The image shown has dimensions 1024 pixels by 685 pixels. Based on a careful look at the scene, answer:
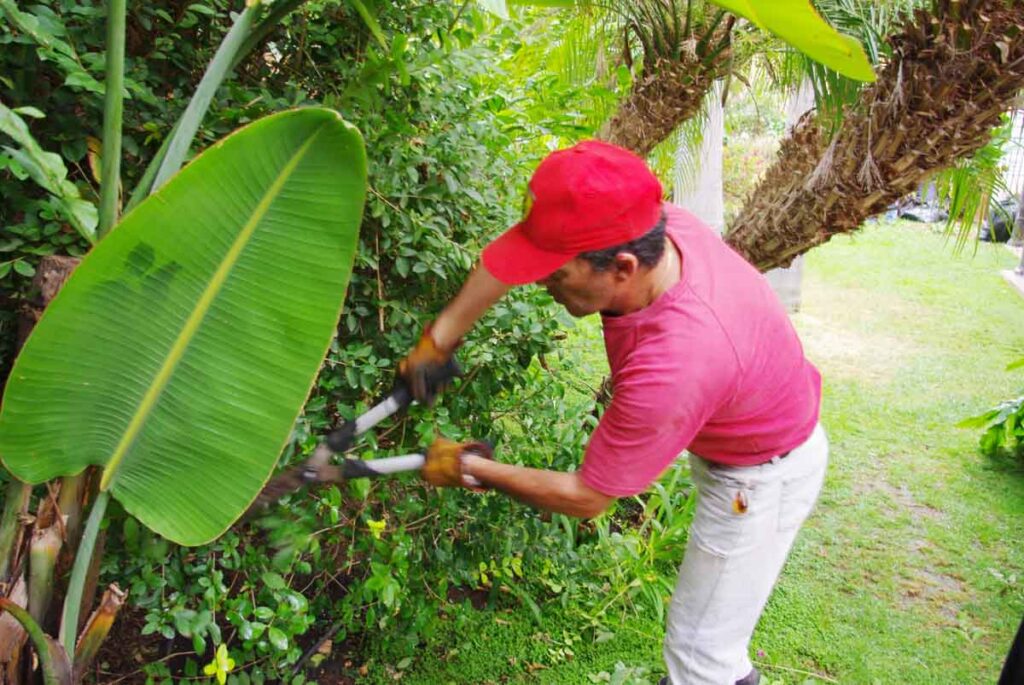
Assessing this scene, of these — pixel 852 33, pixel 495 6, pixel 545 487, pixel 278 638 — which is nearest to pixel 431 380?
pixel 545 487

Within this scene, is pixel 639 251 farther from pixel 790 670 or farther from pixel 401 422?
pixel 790 670

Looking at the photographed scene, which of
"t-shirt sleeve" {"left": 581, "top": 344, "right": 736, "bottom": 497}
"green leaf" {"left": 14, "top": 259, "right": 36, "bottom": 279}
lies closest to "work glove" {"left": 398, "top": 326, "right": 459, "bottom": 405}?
"t-shirt sleeve" {"left": 581, "top": 344, "right": 736, "bottom": 497}

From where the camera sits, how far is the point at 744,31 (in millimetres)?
4863

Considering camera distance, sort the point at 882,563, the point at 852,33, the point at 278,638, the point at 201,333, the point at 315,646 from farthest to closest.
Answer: the point at 882,563
the point at 852,33
the point at 315,646
the point at 278,638
the point at 201,333

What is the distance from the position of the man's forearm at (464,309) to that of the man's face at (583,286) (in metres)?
0.36

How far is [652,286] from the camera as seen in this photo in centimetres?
198

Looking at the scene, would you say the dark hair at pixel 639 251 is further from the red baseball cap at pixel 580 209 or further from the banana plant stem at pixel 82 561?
the banana plant stem at pixel 82 561

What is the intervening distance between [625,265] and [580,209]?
18 centimetres

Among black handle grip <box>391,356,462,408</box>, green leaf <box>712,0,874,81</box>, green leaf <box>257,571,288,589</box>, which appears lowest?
green leaf <box>257,571,288,589</box>

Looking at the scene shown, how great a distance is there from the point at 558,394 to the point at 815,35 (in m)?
1.76

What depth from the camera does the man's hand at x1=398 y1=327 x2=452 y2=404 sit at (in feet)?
7.54

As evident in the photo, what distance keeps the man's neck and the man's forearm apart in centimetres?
43

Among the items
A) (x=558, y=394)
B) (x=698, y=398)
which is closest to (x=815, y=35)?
(x=698, y=398)

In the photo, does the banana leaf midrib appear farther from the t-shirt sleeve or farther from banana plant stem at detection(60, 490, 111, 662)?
the t-shirt sleeve
